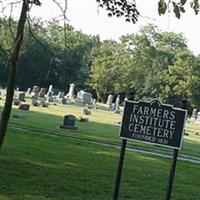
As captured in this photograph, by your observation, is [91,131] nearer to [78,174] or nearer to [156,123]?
[78,174]

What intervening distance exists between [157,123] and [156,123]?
0.02 metres

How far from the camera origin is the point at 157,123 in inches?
324

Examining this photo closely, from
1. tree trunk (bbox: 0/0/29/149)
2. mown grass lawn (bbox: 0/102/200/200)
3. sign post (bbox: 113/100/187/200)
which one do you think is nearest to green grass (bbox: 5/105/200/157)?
mown grass lawn (bbox: 0/102/200/200)

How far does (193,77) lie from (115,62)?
13529 millimetres

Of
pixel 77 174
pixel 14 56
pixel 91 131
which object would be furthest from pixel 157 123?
pixel 91 131

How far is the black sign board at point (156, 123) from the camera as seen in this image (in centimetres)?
817

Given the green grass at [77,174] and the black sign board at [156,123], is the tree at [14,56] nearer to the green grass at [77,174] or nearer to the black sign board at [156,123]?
the green grass at [77,174]

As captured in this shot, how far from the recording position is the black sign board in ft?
26.8

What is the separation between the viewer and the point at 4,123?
10828 millimetres

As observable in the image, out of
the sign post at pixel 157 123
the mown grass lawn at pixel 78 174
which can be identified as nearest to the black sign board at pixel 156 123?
the sign post at pixel 157 123

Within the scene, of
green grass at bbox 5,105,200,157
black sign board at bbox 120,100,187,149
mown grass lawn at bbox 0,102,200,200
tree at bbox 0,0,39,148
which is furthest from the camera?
green grass at bbox 5,105,200,157

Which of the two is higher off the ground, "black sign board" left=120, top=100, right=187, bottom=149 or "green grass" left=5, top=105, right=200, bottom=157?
"black sign board" left=120, top=100, right=187, bottom=149

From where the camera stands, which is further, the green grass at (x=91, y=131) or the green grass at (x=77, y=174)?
the green grass at (x=91, y=131)

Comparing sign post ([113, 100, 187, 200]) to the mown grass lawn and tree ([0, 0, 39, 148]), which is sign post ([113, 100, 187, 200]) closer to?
tree ([0, 0, 39, 148])
